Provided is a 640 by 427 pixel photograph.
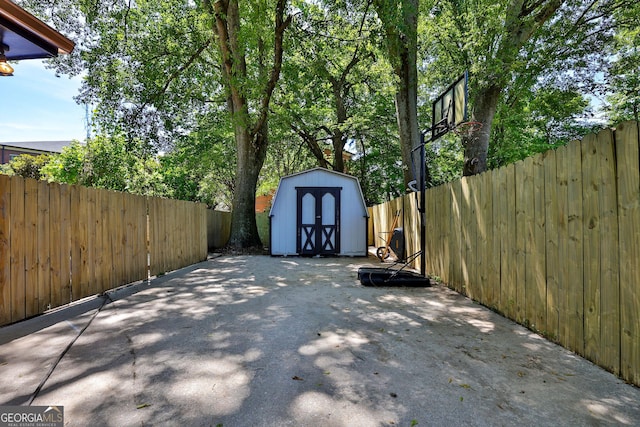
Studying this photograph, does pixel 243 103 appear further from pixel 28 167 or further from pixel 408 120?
pixel 28 167

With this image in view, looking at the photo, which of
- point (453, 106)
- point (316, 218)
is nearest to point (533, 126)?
point (316, 218)

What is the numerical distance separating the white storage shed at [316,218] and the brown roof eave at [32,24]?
7.27m

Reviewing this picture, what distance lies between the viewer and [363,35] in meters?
8.23

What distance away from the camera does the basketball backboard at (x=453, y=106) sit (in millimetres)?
5047

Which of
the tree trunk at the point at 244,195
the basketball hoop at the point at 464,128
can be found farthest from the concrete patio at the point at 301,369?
the tree trunk at the point at 244,195

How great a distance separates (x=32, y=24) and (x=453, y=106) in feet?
17.1

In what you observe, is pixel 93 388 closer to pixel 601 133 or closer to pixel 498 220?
pixel 601 133

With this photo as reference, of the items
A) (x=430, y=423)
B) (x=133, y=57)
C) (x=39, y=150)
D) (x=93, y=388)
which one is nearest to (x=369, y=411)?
(x=430, y=423)

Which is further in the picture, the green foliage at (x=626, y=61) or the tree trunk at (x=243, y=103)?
the tree trunk at (x=243, y=103)

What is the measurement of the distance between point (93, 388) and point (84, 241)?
277cm

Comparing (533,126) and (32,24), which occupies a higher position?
(533,126)

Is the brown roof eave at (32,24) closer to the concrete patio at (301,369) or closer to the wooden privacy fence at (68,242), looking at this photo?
the wooden privacy fence at (68,242)

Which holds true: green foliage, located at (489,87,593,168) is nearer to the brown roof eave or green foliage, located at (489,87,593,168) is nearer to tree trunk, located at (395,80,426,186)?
tree trunk, located at (395,80,426,186)

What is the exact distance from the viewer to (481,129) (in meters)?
8.59
